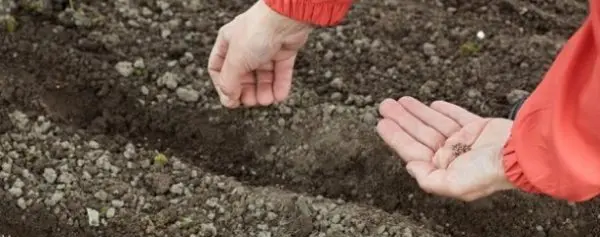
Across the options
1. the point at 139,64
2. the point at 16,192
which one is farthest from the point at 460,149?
the point at 16,192

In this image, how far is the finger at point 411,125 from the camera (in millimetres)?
2260

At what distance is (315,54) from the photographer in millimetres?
2619

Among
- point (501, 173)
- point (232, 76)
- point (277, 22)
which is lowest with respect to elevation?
point (501, 173)

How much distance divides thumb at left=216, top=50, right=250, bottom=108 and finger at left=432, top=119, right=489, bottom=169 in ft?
1.44

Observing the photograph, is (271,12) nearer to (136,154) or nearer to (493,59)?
(136,154)

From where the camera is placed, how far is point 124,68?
8.32 feet

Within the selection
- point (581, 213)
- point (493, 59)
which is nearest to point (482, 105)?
point (493, 59)

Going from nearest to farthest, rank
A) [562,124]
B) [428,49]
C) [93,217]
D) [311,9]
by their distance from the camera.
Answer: [562,124]
[311,9]
[93,217]
[428,49]

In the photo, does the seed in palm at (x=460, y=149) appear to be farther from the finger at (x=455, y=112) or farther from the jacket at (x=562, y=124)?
the jacket at (x=562, y=124)

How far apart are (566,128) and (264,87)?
0.67 metres

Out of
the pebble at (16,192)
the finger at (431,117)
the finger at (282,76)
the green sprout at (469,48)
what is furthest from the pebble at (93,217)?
the green sprout at (469,48)

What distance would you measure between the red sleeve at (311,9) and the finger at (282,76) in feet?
0.67

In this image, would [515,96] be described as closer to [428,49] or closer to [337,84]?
[428,49]

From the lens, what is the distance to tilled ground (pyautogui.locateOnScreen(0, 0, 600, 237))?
229cm
